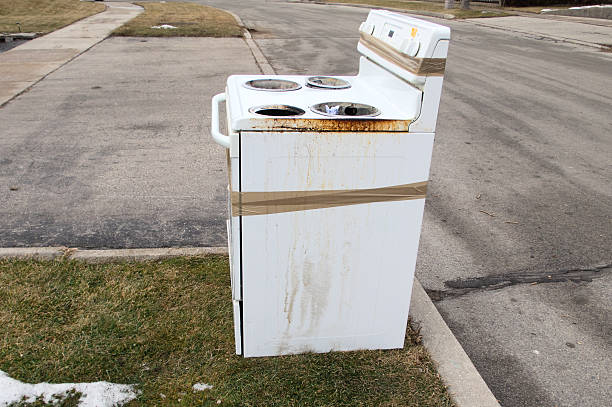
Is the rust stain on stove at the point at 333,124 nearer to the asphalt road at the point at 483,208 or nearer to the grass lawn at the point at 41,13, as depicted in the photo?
the asphalt road at the point at 483,208

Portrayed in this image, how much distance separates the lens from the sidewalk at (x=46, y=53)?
947 cm

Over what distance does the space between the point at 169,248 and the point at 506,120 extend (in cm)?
605

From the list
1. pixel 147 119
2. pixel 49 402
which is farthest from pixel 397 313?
pixel 147 119

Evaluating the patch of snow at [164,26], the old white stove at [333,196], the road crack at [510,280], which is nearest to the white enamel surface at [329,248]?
the old white stove at [333,196]

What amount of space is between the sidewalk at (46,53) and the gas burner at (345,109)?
714 centimetres

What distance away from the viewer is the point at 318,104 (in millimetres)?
2662

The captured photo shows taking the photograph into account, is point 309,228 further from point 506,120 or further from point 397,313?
point 506,120

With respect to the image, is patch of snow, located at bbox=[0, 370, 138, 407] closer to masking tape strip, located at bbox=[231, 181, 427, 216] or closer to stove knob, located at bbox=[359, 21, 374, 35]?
masking tape strip, located at bbox=[231, 181, 427, 216]

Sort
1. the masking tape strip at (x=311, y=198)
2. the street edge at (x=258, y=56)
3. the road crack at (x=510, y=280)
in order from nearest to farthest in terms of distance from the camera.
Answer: the masking tape strip at (x=311, y=198)
the road crack at (x=510, y=280)
the street edge at (x=258, y=56)

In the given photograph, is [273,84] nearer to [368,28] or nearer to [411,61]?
[368,28]

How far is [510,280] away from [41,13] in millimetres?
22964

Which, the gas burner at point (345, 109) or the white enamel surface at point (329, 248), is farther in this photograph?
the gas burner at point (345, 109)

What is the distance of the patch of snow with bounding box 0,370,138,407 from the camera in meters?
2.53

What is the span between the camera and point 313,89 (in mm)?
3051
